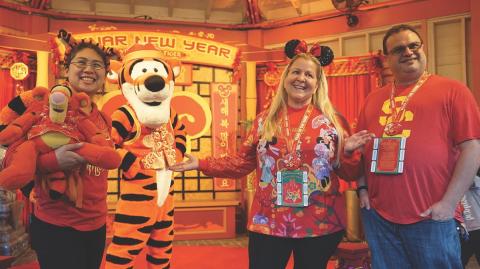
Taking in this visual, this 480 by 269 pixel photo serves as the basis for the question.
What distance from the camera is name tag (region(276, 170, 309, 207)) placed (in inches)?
72.1

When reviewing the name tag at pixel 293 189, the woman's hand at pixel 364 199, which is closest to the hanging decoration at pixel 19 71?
the name tag at pixel 293 189

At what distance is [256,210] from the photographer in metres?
1.94

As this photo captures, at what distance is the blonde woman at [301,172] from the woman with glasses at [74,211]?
0.67 meters

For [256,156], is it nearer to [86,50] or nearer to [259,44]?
[86,50]

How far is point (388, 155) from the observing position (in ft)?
5.62

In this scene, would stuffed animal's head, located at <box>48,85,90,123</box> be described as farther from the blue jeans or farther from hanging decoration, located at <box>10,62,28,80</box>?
hanging decoration, located at <box>10,62,28,80</box>

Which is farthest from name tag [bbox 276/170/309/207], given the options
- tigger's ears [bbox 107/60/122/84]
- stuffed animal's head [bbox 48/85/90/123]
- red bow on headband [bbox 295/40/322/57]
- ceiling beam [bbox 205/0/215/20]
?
ceiling beam [bbox 205/0/215/20]

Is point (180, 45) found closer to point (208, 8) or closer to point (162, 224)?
point (208, 8)

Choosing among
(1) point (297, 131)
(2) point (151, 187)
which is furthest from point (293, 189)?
(2) point (151, 187)

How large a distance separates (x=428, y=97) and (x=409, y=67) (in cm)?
14

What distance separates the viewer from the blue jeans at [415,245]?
161 cm

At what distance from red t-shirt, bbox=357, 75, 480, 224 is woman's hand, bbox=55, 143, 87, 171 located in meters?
1.21

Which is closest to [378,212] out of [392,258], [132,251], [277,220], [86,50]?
[392,258]

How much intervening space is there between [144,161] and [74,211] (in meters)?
0.56
